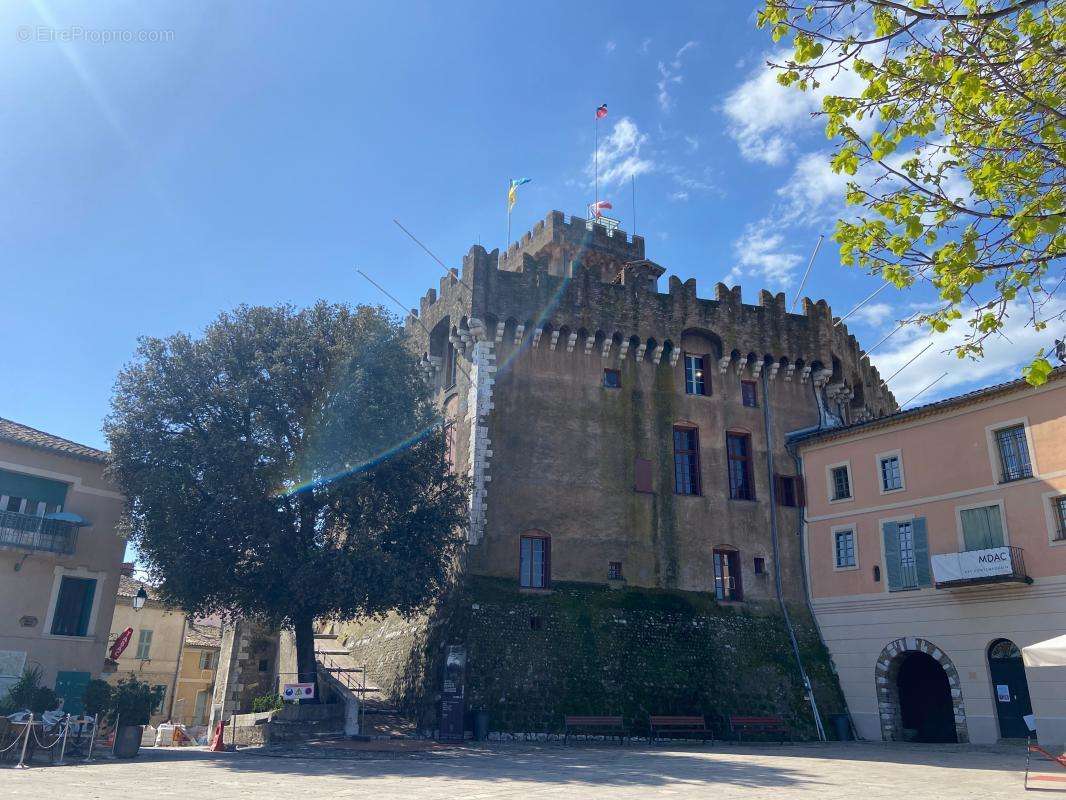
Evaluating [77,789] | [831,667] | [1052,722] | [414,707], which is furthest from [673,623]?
[77,789]

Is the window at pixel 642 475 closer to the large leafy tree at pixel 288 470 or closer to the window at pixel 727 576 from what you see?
the window at pixel 727 576

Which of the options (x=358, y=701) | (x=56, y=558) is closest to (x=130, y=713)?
(x=56, y=558)

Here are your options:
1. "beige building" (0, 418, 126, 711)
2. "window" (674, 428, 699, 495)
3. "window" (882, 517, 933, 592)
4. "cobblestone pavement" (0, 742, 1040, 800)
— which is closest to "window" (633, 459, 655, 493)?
"window" (674, 428, 699, 495)

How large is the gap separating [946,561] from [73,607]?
26681 mm

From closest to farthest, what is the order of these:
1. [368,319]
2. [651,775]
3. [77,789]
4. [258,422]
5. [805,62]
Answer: [805,62] → [77,789] → [651,775] → [258,422] → [368,319]

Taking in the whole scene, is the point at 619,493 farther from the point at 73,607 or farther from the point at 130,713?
the point at 73,607

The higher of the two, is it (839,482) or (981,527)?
(839,482)

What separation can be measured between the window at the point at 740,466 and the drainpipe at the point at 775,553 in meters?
0.74

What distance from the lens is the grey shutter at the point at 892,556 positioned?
2712 centimetres

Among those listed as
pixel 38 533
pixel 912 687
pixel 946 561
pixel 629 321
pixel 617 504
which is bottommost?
pixel 912 687

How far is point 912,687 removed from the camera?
2816 centimetres

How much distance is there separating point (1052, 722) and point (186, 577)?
23923 mm

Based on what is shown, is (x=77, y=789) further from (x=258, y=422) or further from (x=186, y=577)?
(x=258, y=422)

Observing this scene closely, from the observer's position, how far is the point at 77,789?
1341 cm
